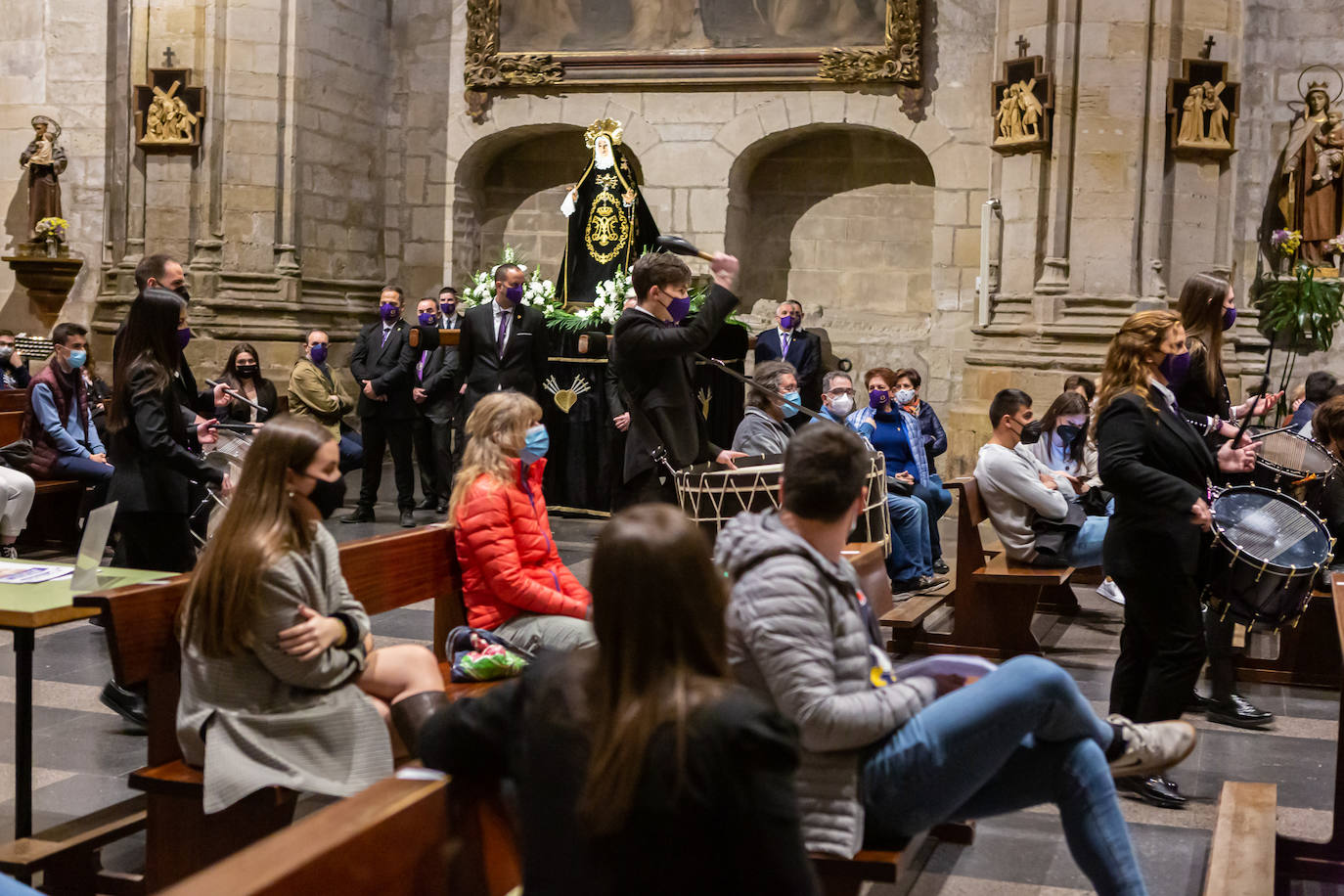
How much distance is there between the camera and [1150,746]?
125 inches

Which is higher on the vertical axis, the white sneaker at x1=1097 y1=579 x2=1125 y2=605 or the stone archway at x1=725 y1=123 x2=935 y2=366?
the stone archway at x1=725 y1=123 x2=935 y2=366

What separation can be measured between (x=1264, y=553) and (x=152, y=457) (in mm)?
3880

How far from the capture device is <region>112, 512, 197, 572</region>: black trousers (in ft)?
17.3

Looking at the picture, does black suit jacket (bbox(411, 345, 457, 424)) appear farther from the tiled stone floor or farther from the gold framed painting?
the gold framed painting

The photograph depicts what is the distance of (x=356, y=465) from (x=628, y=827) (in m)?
8.74

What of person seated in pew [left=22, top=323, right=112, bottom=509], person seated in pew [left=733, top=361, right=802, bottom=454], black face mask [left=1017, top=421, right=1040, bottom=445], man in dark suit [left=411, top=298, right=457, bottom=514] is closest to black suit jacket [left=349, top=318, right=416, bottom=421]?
man in dark suit [left=411, top=298, right=457, bottom=514]

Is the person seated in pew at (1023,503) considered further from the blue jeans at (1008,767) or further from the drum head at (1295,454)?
the blue jeans at (1008,767)

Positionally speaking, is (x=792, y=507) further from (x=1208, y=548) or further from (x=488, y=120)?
(x=488, y=120)

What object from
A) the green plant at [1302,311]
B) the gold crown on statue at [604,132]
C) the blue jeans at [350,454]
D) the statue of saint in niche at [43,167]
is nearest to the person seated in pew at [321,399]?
the blue jeans at [350,454]

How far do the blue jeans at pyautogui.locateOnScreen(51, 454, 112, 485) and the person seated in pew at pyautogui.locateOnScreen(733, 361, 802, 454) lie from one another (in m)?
3.89

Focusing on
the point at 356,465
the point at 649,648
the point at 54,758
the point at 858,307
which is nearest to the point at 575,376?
the point at 356,465

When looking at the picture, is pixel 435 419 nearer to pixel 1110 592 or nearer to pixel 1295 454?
pixel 1110 592

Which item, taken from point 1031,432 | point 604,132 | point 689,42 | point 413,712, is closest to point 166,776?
point 413,712

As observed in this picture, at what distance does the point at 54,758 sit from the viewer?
485cm
